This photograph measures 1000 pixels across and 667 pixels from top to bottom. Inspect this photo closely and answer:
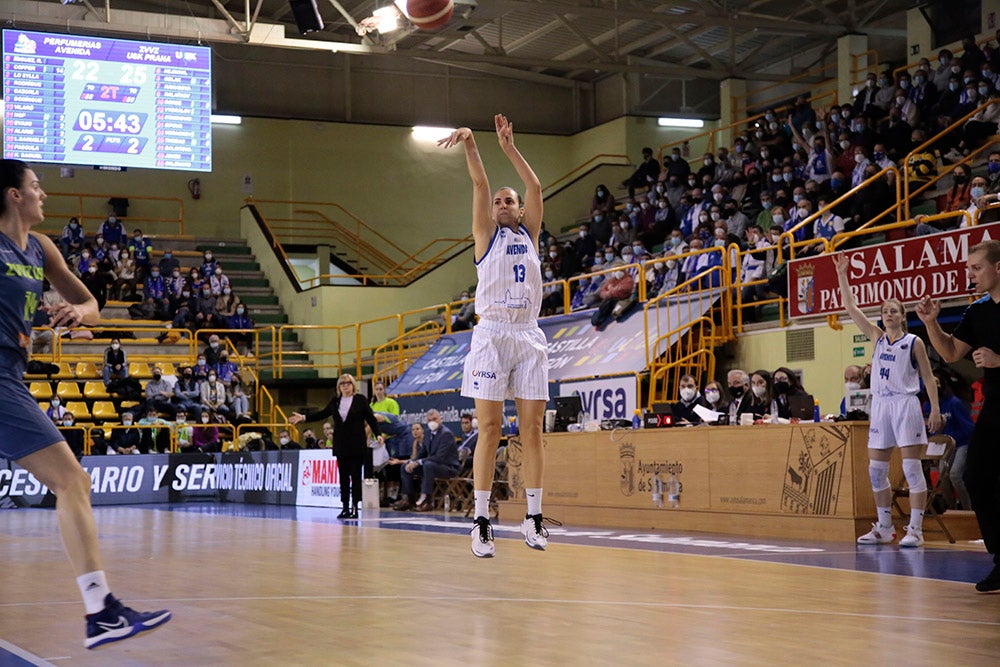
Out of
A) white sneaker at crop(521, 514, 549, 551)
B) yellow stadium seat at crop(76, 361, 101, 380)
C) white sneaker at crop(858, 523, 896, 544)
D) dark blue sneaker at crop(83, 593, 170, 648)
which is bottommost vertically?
white sneaker at crop(858, 523, 896, 544)

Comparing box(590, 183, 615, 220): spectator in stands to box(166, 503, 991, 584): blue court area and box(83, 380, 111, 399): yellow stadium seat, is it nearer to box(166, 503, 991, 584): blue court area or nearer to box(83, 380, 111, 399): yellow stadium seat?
box(83, 380, 111, 399): yellow stadium seat

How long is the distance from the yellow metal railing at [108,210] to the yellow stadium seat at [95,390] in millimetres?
7243

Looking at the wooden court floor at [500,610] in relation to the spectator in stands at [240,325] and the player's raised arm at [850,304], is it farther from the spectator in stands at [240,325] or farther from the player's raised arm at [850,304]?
the spectator in stands at [240,325]

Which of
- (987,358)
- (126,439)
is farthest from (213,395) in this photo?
(987,358)

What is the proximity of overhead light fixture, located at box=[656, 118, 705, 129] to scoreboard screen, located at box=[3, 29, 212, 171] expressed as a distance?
605 inches

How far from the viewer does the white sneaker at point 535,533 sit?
7.88 metres

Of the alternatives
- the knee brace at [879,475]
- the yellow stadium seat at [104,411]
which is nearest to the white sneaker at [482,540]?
the knee brace at [879,475]

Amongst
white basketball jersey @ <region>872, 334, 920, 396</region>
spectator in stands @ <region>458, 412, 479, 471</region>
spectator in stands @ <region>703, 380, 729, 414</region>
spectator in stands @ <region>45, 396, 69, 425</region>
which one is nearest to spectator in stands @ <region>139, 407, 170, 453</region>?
spectator in stands @ <region>45, 396, 69, 425</region>

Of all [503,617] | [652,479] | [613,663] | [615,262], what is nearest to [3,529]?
[652,479]

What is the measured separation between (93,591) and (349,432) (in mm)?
10442

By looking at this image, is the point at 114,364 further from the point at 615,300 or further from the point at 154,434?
the point at 615,300

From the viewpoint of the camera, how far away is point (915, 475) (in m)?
10.7

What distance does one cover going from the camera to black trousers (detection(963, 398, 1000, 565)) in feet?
22.2

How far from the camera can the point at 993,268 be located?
6.92 meters
